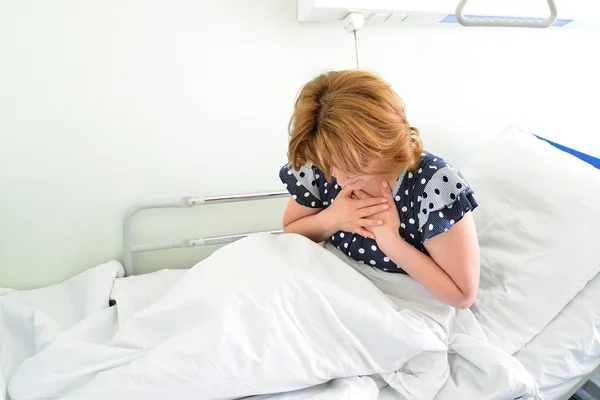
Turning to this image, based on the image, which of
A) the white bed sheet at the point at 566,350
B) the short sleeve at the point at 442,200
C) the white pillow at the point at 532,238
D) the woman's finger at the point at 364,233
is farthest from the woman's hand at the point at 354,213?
the white bed sheet at the point at 566,350

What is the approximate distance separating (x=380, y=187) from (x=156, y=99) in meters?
0.74

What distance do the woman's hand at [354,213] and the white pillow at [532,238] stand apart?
1.35 ft

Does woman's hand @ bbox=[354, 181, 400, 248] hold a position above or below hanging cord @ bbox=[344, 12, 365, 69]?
below

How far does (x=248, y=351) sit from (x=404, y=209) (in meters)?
0.46

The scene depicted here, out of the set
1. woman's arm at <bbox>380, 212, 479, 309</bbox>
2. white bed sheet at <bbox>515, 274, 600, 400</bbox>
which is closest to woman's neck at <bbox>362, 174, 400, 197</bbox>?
woman's arm at <bbox>380, 212, 479, 309</bbox>

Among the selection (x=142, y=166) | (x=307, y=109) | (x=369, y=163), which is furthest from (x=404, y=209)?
(x=142, y=166)

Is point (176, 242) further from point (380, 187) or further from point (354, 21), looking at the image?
point (354, 21)

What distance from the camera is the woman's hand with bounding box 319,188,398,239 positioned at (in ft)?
3.43

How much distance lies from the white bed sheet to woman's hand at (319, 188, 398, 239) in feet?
1.69

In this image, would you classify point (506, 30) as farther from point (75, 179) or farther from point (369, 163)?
point (75, 179)

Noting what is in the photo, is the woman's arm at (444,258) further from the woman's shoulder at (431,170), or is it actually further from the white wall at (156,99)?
the white wall at (156,99)

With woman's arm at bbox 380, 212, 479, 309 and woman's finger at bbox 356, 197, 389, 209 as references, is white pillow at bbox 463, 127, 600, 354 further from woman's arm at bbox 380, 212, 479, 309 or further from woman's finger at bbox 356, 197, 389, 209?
woman's finger at bbox 356, 197, 389, 209

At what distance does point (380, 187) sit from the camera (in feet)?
3.50

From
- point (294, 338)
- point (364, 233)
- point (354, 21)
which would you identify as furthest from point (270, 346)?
point (354, 21)
